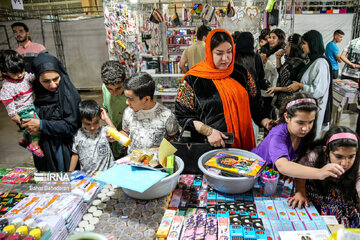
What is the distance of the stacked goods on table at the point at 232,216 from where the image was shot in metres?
1.04

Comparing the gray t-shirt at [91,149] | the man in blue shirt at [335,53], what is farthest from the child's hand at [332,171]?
the man in blue shirt at [335,53]

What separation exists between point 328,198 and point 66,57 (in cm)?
840

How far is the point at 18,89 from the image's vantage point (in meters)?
1.87

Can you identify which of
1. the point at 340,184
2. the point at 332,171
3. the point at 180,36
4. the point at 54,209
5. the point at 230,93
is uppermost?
the point at 180,36

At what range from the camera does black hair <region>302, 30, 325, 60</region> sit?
2742mm

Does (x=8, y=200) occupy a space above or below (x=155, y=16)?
below

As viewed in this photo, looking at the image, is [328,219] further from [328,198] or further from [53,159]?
[53,159]

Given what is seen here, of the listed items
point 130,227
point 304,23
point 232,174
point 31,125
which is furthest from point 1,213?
point 304,23

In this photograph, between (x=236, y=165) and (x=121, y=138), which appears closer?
(x=236, y=165)

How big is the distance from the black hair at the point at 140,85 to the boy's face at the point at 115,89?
472mm

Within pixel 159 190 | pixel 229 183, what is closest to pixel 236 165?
pixel 229 183

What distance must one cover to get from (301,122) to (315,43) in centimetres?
183

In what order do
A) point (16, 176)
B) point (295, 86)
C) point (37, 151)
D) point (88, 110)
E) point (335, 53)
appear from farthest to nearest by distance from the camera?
point (335, 53) < point (295, 86) < point (37, 151) < point (88, 110) < point (16, 176)

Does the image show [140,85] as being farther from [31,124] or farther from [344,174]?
[344,174]
